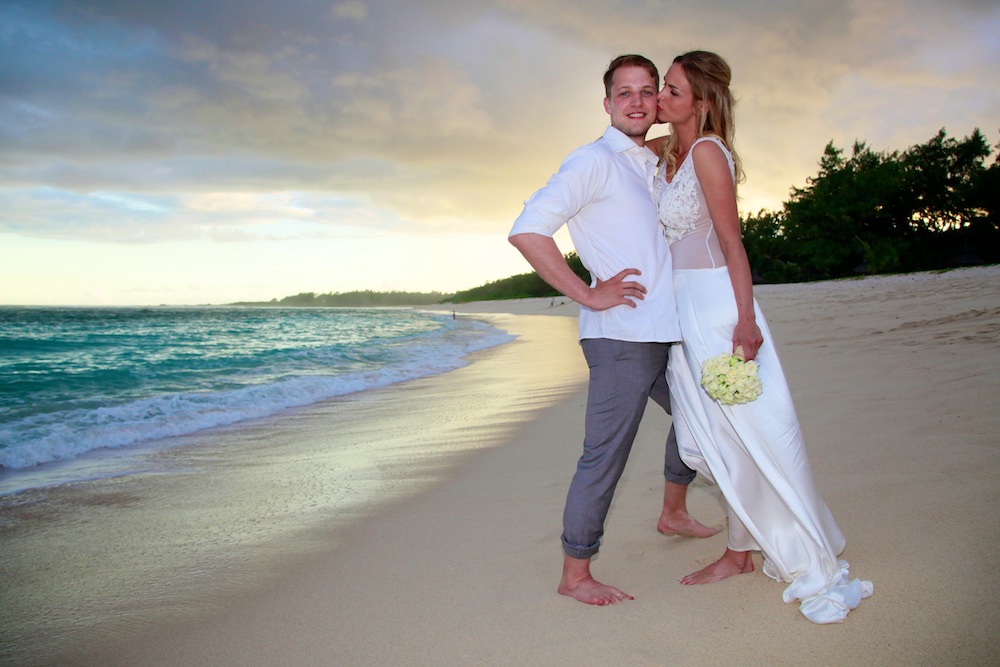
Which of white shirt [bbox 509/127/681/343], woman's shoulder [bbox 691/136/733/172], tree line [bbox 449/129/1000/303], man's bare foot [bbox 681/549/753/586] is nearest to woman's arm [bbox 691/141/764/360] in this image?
woman's shoulder [bbox 691/136/733/172]

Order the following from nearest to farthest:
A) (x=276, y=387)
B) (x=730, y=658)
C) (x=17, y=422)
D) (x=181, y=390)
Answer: (x=730, y=658)
(x=17, y=422)
(x=276, y=387)
(x=181, y=390)

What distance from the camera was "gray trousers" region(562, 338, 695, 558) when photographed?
2.39 m

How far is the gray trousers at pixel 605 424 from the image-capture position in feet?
7.85

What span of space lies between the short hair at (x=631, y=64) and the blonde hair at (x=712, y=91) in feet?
0.34

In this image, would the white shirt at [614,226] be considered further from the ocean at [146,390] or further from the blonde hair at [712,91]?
the ocean at [146,390]

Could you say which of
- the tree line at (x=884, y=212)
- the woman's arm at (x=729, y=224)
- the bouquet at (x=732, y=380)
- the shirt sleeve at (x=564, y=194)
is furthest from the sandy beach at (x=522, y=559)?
the tree line at (x=884, y=212)

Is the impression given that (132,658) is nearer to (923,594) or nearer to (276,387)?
(923,594)

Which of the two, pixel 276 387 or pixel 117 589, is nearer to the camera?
pixel 117 589

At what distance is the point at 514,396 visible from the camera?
760 cm

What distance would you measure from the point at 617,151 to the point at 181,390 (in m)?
9.14

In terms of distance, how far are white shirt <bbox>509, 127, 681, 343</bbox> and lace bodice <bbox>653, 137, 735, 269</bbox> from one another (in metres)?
0.06

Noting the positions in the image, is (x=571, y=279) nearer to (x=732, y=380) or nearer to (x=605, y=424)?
(x=605, y=424)

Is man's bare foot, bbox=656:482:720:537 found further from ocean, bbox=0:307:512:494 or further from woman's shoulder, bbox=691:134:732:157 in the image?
ocean, bbox=0:307:512:494

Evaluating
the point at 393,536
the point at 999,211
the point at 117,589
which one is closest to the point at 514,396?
the point at 393,536
